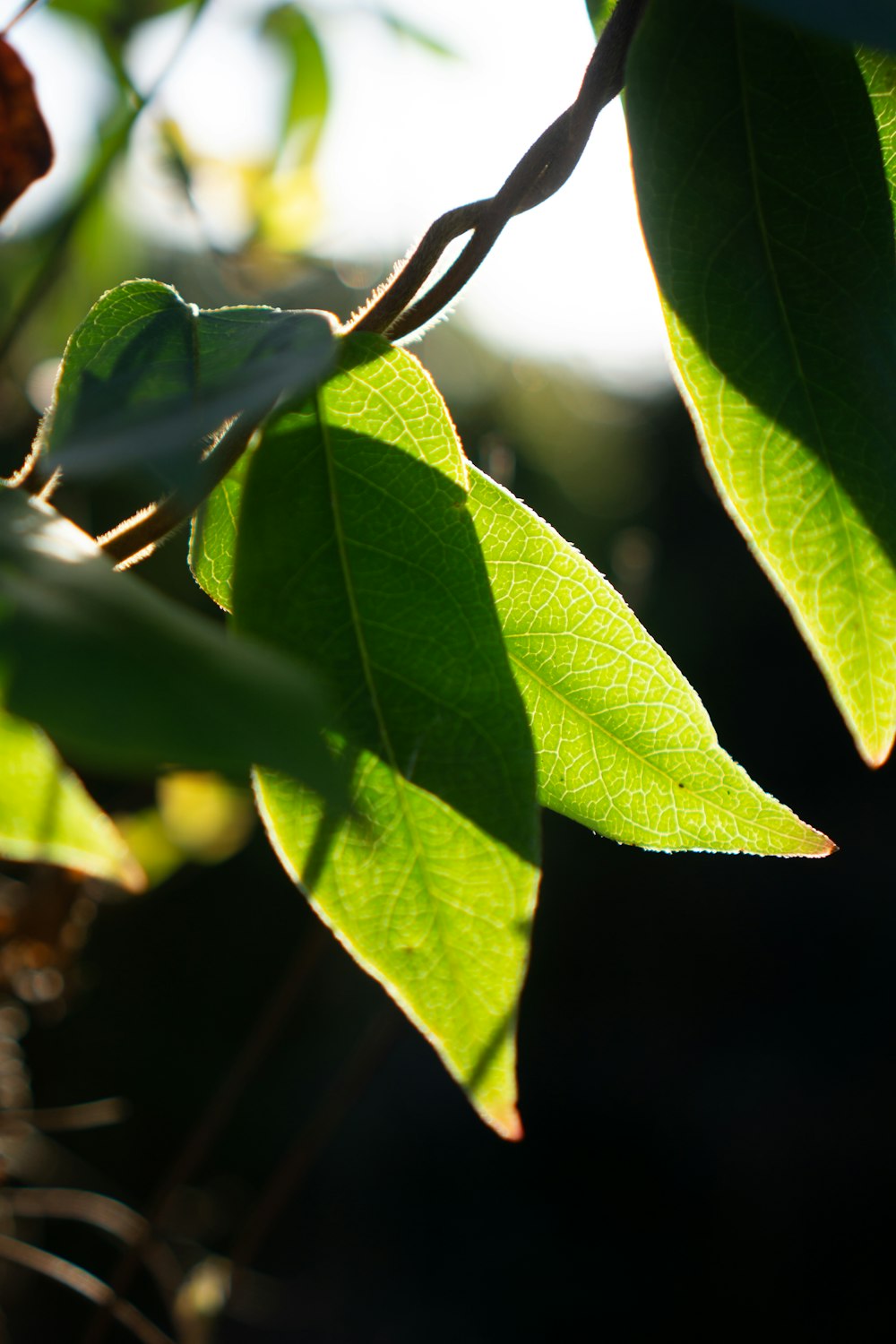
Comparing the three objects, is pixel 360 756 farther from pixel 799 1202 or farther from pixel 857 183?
pixel 799 1202

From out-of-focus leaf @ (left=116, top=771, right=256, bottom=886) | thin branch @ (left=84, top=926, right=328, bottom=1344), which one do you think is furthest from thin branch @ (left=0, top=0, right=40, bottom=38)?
out-of-focus leaf @ (left=116, top=771, right=256, bottom=886)

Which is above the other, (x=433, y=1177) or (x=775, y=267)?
(x=775, y=267)

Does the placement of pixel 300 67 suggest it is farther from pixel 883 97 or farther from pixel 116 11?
pixel 883 97

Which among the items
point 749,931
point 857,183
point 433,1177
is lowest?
point 433,1177

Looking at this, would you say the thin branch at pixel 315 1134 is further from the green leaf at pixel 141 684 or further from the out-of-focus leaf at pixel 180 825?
the green leaf at pixel 141 684

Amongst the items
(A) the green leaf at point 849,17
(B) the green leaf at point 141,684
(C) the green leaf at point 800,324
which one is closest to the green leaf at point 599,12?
(C) the green leaf at point 800,324

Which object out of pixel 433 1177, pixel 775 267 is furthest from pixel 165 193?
pixel 433 1177

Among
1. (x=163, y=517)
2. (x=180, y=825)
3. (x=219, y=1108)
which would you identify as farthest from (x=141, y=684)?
(x=180, y=825)
